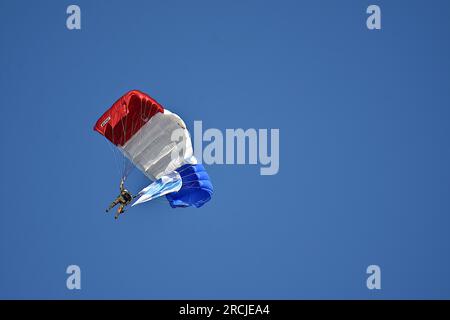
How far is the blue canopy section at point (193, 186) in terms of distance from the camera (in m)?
18.2

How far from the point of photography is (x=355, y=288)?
27344 mm

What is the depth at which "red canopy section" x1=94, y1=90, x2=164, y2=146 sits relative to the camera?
17.8 meters

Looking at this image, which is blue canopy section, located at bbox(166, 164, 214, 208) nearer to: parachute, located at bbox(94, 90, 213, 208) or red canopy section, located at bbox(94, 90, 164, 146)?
parachute, located at bbox(94, 90, 213, 208)

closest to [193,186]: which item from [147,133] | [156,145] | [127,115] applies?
[156,145]

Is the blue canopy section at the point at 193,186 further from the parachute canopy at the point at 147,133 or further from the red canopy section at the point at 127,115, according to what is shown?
the red canopy section at the point at 127,115

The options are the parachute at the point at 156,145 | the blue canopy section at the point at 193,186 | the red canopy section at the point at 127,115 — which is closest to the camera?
the red canopy section at the point at 127,115

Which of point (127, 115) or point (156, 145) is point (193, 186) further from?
point (127, 115)

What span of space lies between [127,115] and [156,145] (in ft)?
3.28

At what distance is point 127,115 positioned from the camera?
17969 mm

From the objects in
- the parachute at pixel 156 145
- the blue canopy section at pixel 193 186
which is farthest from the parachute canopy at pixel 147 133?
the blue canopy section at pixel 193 186

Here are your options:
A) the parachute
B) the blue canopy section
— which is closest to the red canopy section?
the parachute

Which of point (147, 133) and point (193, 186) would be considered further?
point (147, 133)

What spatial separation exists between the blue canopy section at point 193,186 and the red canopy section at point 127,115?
1.34m
